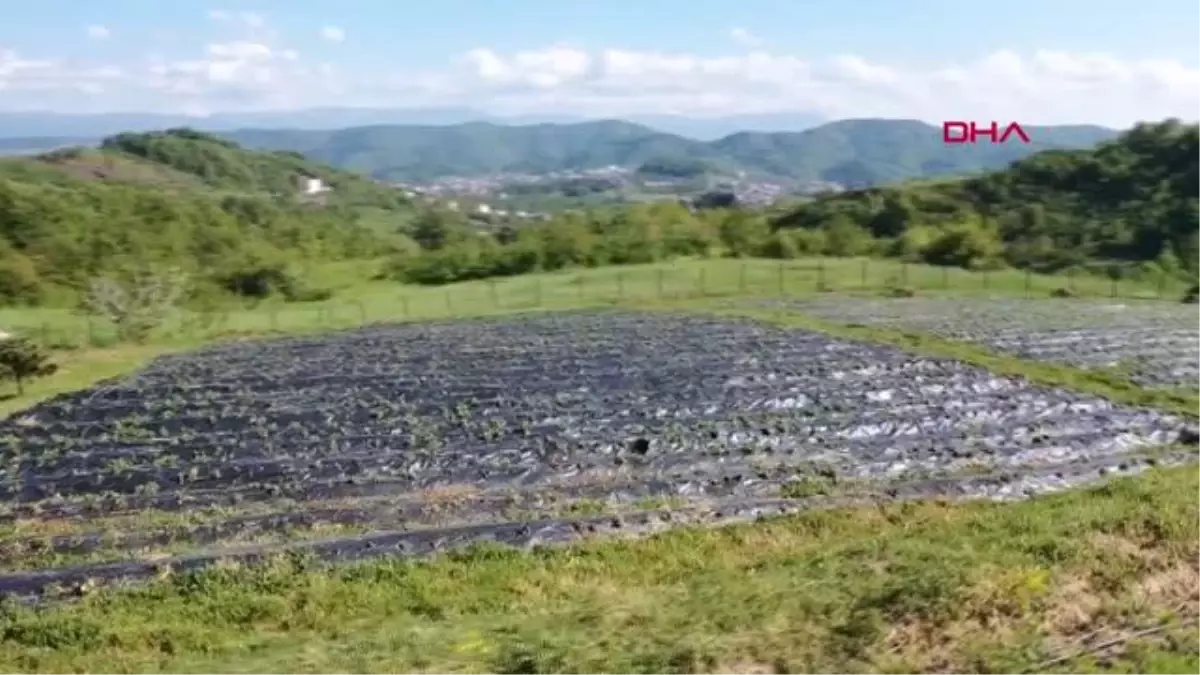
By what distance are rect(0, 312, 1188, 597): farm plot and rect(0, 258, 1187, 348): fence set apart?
42.3ft

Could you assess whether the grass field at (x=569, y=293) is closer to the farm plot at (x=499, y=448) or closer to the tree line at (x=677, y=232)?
the tree line at (x=677, y=232)

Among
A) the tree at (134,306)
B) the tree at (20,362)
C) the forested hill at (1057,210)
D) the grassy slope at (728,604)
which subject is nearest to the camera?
the grassy slope at (728,604)

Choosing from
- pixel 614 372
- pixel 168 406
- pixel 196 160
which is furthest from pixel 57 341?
pixel 196 160

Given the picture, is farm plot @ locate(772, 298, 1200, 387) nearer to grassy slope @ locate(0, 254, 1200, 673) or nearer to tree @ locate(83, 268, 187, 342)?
grassy slope @ locate(0, 254, 1200, 673)

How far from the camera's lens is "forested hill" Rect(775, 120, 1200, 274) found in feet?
189

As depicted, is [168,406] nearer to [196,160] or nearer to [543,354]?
[543,354]

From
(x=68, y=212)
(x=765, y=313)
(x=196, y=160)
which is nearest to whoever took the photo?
(x=765, y=313)

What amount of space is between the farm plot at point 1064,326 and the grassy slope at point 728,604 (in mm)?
11838

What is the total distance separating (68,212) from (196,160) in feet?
223

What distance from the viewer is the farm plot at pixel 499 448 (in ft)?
48.6

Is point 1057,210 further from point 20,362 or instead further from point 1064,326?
point 20,362

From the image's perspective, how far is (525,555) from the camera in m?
13.6

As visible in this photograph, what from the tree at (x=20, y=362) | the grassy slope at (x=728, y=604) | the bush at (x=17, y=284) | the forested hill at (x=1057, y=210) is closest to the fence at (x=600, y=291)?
the bush at (x=17, y=284)

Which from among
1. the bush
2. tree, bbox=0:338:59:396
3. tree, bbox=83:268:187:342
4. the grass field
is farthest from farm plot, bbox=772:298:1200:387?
the bush
